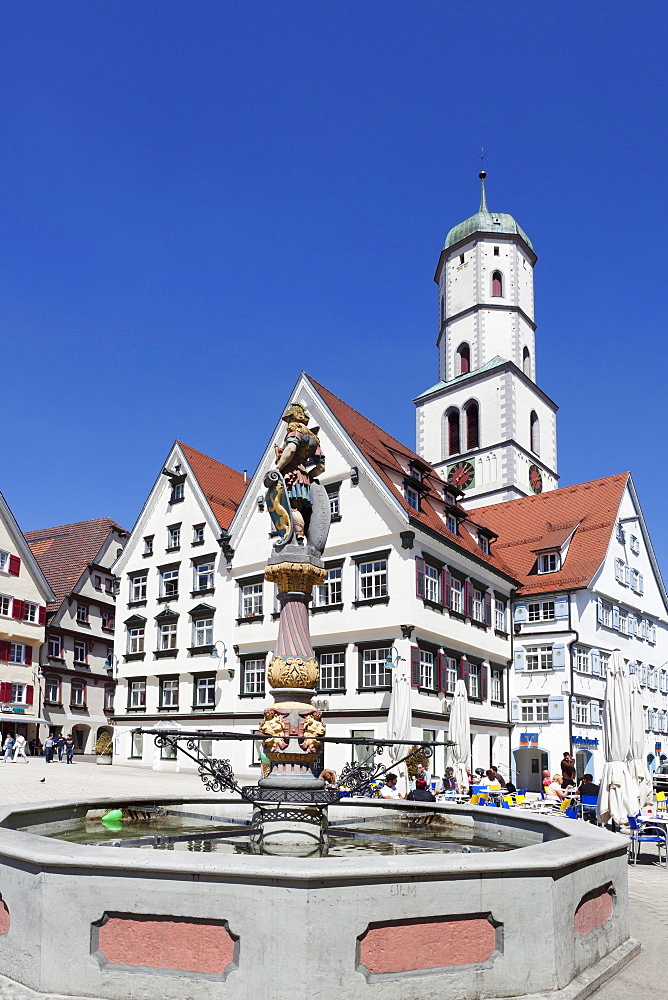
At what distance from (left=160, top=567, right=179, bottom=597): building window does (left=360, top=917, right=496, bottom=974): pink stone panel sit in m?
37.0

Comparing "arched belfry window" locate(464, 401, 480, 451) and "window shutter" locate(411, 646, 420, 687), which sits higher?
"arched belfry window" locate(464, 401, 480, 451)

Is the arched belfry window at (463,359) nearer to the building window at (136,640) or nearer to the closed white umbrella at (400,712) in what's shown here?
the building window at (136,640)

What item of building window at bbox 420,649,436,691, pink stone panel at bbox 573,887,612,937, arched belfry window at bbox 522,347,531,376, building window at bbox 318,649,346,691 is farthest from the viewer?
arched belfry window at bbox 522,347,531,376

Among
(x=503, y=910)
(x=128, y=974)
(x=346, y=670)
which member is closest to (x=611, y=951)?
(x=503, y=910)

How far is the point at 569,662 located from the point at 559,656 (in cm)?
58

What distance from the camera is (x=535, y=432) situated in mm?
65062

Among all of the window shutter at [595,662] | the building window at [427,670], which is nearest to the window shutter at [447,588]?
the building window at [427,670]

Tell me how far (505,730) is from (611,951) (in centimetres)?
3285

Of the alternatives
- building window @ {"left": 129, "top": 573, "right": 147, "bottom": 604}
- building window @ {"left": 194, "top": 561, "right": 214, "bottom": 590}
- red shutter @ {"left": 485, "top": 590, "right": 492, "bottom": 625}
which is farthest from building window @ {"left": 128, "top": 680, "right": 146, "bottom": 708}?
red shutter @ {"left": 485, "top": 590, "right": 492, "bottom": 625}

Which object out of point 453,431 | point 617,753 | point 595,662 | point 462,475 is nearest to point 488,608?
point 595,662

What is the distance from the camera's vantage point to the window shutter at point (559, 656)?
3869 cm

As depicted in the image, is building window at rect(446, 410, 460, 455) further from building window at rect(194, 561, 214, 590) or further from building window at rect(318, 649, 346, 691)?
building window at rect(318, 649, 346, 691)

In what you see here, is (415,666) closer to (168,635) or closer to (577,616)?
(577,616)

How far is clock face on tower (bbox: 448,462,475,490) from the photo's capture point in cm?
6147
